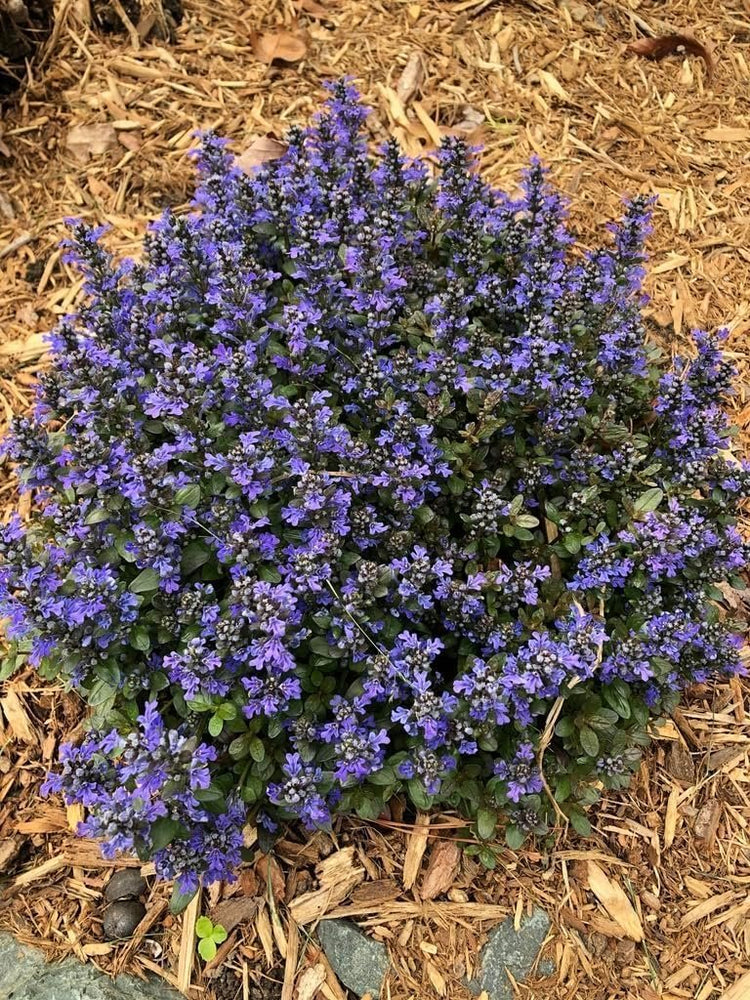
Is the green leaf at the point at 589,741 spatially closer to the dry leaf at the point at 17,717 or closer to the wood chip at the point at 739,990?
the wood chip at the point at 739,990

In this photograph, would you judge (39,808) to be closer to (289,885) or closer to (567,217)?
(289,885)

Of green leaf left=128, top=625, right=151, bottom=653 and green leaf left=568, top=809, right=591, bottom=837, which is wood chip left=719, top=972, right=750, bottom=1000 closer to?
green leaf left=568, top=809, right=591, bottom=837

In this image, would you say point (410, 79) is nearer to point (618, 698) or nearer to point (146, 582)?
point (146, 582)

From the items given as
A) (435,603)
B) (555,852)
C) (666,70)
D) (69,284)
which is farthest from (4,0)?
(555,852)

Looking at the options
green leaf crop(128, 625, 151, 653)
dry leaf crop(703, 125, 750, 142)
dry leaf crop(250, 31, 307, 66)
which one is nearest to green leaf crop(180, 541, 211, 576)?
green leaf crop(128, 625, 151, 653)

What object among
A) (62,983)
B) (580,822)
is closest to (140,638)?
(62,983)

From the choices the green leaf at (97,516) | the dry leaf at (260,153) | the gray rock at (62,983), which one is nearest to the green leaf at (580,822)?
the gray rock at (62,983)
